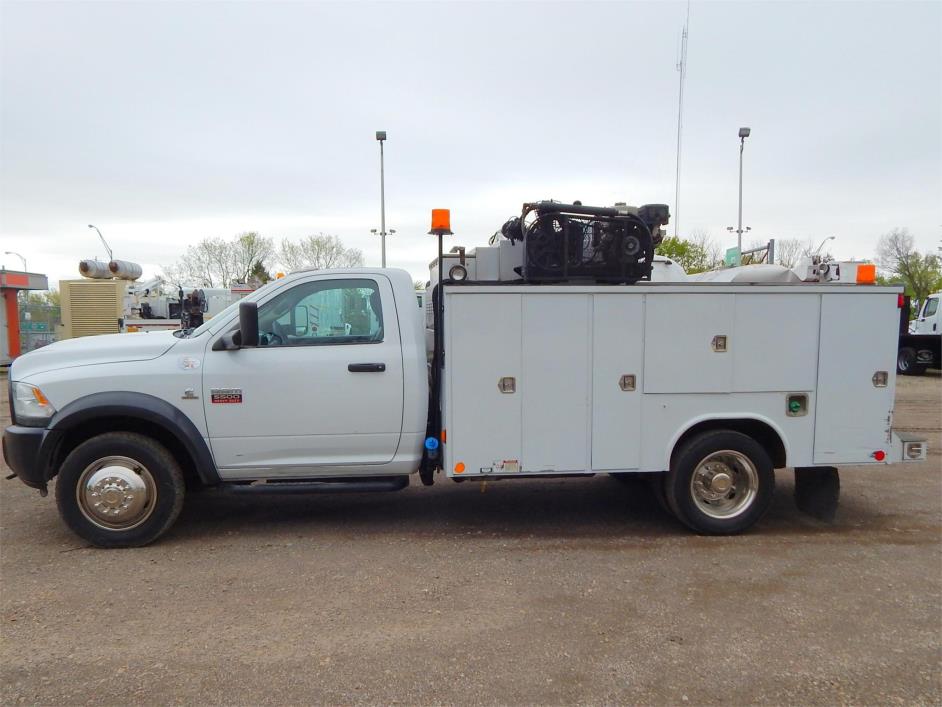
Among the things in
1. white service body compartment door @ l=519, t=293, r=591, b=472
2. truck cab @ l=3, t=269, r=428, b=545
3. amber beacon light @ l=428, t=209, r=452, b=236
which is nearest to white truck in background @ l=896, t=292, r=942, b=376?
white service body compartment door @ l=519, t=293, r=591, b=472

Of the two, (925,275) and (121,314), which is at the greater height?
(925,275)

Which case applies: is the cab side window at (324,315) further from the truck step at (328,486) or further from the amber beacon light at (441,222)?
the truck step at (328,486)

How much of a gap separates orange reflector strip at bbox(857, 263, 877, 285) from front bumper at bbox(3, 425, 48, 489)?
6.28m

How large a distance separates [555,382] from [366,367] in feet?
4.70

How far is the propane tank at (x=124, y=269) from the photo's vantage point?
21000 mm

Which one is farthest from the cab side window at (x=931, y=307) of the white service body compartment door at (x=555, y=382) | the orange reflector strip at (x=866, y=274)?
the white service body compartment door at (x=555, y=382)

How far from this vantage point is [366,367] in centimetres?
466

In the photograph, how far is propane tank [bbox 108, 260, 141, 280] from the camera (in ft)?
68.9

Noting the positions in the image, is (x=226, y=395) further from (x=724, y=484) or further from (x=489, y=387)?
(x=724, y=484)

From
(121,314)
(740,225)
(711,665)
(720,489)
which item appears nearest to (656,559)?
(720,489)

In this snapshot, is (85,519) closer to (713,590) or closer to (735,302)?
(713,590)

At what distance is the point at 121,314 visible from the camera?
21.9 meters

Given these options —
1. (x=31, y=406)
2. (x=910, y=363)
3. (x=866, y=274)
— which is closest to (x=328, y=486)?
(x=31, y=406)

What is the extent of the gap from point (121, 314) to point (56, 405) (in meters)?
19.8
